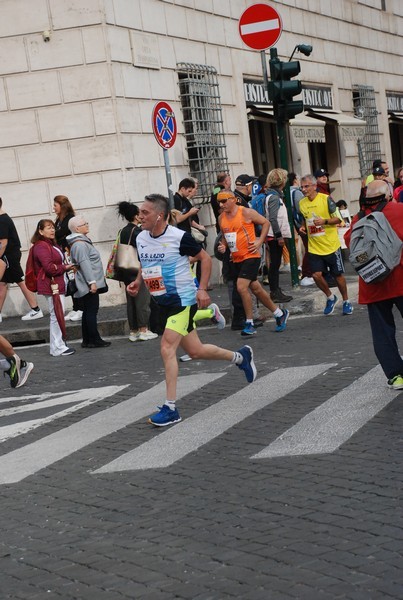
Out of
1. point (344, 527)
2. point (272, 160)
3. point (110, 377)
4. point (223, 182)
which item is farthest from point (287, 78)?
point (344, 527)

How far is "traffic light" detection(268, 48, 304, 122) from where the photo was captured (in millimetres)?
17172

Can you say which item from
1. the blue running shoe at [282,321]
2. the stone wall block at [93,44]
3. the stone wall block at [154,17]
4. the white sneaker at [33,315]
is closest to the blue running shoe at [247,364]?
the blue running shoe at [282,321]

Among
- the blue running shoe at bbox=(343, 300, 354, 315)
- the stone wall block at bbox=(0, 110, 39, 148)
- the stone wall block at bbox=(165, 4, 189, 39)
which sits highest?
the stone wall block at bbox=(165, 4, 189, 39)

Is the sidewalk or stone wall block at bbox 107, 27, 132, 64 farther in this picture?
stone wall block at bbox 107, 27, 132, 64

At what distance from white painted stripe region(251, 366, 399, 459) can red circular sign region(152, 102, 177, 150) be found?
7636 mm

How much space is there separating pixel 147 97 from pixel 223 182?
2.26 meters

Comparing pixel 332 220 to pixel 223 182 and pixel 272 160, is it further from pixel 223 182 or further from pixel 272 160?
pixel 272 160

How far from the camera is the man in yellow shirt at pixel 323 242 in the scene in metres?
15.5

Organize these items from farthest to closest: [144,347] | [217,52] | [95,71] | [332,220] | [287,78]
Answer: [217,52], [95,71], [287,78], [332,220], [144,347]

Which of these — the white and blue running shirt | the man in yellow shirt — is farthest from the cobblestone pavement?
the man in yellow shirt

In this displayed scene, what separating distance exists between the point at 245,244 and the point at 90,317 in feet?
6.26

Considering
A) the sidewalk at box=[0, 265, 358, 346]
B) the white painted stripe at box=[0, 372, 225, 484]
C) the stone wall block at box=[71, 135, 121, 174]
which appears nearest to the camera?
the white painted stripe at box=[0, 372, 225, 484]

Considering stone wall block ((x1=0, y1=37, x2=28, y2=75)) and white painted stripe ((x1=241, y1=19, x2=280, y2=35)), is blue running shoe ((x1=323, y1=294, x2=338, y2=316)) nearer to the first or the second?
white painted stripe ((x1=241, y1=19, x2=280, y2=35))

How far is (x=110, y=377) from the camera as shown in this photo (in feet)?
39.2
